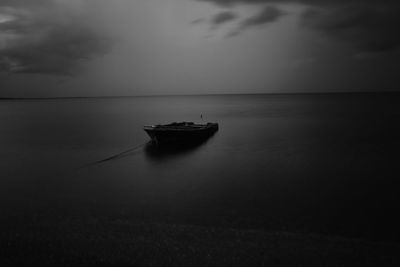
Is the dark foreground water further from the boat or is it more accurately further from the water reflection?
the boat

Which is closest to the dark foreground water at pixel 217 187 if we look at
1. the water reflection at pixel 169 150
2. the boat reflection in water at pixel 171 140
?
the water reflection at pixel 169 150

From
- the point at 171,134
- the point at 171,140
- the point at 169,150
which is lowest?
the point at 169,150

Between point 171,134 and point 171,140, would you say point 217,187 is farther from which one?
point 171,140

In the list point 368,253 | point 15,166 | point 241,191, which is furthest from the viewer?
point 15,166

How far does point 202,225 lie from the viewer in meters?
10.4

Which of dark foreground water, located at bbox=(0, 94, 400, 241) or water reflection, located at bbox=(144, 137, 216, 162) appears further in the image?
water reflection, located at bbox=(144, 137, 216, 162)

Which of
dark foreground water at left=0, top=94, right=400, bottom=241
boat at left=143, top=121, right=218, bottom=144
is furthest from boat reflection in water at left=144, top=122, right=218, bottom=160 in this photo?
dark foreground water at left=0, top=94, right=400, bottom=241

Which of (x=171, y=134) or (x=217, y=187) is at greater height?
(x=171, y=134)

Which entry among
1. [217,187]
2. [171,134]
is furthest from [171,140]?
[217,187]

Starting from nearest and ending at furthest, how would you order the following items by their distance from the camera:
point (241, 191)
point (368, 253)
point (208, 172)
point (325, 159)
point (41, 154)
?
point (368, 253) → point (241, 191) → point (208, 172) → point (325, 159) → point (41, 154)

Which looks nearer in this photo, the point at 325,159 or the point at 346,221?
the point at 346,221

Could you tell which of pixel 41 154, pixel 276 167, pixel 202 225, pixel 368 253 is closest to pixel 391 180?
pixel 276 167

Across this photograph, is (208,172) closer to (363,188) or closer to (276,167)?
(276,167)

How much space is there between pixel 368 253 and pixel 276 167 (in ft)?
39.2
